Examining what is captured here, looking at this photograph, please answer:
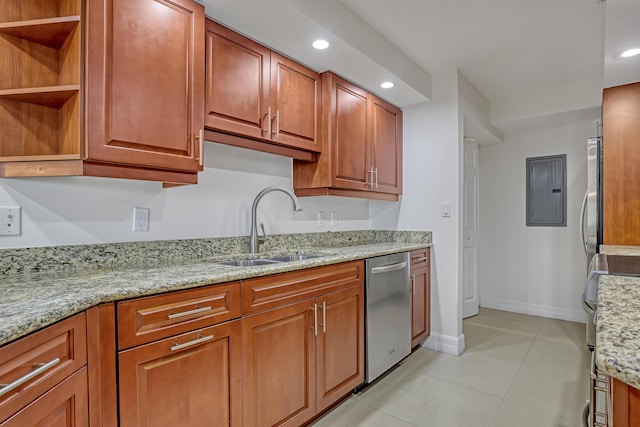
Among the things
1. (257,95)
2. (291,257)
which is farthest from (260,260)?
(257,95)

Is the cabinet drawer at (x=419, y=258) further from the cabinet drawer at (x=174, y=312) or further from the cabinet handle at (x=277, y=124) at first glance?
the cabinet drawer at (x=174, y=312)

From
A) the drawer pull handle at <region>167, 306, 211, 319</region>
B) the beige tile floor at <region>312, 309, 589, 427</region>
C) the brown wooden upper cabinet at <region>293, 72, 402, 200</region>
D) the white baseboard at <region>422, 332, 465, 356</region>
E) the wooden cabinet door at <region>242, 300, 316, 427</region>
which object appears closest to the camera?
the drawer pull handle at <region>167, 306, 211, 319</region>

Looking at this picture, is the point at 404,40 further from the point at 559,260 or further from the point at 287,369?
the point at 559,260

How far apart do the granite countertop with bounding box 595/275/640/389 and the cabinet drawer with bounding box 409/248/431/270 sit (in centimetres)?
158

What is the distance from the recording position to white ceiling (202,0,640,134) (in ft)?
5.87

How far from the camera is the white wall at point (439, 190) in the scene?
2855 mm

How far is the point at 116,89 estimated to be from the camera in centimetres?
133

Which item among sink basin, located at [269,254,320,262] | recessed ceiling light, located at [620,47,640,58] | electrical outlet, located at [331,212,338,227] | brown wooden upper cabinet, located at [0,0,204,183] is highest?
recessed ceiling light, located at [620,47,640,58]

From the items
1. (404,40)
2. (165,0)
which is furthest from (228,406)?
(404,40)

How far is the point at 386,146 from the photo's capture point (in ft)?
9.73

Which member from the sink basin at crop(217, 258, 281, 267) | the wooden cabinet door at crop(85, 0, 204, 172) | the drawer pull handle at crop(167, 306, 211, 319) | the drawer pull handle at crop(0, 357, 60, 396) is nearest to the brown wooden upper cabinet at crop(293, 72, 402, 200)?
the sink basin at crop(217, 258, 281, 267)

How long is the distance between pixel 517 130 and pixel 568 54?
127 cm

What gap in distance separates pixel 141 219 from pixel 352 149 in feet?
4.99

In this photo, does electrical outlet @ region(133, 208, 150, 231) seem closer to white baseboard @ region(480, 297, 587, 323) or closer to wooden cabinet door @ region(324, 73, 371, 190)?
wooden cabinet door @ region(324, 73, 371, 190)
